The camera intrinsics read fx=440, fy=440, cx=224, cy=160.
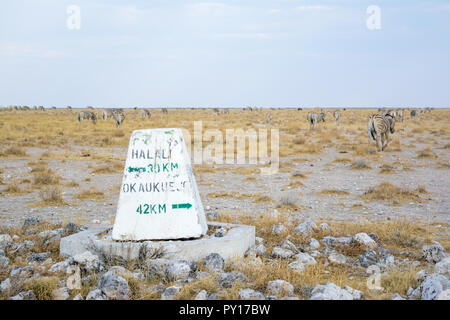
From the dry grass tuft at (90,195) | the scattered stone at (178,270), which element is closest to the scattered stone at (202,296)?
the scattered stone at (178,270)

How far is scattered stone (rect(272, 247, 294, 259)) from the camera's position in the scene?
565cm

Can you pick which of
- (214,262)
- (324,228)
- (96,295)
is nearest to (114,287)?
(96,295)

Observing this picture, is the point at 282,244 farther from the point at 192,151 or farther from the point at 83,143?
the point at 83,143

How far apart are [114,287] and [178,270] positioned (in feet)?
2.54

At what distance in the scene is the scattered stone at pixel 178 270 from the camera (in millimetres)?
4688

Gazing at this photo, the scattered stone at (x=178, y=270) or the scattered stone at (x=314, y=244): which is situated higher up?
the scattered stone at (x=178, y=270)

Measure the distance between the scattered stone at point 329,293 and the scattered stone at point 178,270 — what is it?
136cm

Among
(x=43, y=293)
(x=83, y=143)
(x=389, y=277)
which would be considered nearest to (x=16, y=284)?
(x=43, y=293)

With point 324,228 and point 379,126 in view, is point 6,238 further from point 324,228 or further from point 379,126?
point 379,126

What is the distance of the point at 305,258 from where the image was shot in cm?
542

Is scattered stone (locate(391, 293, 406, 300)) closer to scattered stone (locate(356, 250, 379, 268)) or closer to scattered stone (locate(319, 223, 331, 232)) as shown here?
scattered stone (locate(356, 250, 379, 268))

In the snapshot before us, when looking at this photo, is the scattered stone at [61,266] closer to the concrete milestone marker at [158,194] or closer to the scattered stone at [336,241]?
the concrete milestone marker at [158,194]

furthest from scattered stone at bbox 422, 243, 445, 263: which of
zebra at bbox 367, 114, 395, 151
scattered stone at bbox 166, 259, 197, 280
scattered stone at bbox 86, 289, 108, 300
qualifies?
A: zebra at bbox 367, 114, 395, 151

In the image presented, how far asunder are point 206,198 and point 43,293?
6.68 meters
